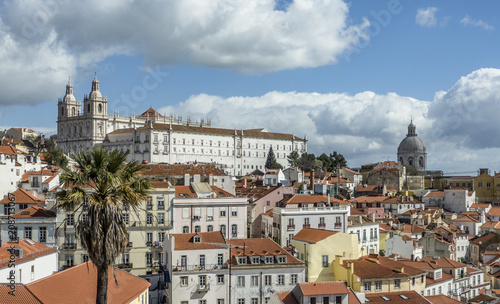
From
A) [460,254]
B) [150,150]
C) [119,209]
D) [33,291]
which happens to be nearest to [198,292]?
[33,291]

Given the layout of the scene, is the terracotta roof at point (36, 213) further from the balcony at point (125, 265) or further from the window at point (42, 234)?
the balcony at point (125, 265)

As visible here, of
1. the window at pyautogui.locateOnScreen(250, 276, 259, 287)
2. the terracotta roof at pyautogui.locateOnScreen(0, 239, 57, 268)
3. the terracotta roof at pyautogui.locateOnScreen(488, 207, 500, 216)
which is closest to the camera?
the terracotta roof at pyautogui.locateOnScreen(0, 239, 57, 268)

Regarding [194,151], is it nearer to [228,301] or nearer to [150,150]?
[150,150]

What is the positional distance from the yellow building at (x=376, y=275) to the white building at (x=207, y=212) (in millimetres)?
12951

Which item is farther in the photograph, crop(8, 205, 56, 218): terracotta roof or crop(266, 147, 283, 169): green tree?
crop(266, 147, 283, 169): green tree

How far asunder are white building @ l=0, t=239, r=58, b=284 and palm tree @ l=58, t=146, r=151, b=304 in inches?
501

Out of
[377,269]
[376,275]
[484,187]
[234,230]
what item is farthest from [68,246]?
[484,187]

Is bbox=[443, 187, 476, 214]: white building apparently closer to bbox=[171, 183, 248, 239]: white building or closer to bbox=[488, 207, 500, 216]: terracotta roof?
bbox=[488, 207, 500, 216]: terracotta roof

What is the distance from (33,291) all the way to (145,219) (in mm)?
32041

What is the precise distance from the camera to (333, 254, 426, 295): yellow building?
44328 millimetres

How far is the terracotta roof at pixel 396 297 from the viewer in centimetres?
4025

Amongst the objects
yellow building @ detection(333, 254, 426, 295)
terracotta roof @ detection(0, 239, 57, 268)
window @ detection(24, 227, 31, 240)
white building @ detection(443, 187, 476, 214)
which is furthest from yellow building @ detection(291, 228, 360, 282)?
white building @ detection(443, 187, 476, 214)

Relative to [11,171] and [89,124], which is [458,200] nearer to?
[11,171]

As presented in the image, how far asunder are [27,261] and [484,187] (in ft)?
368
